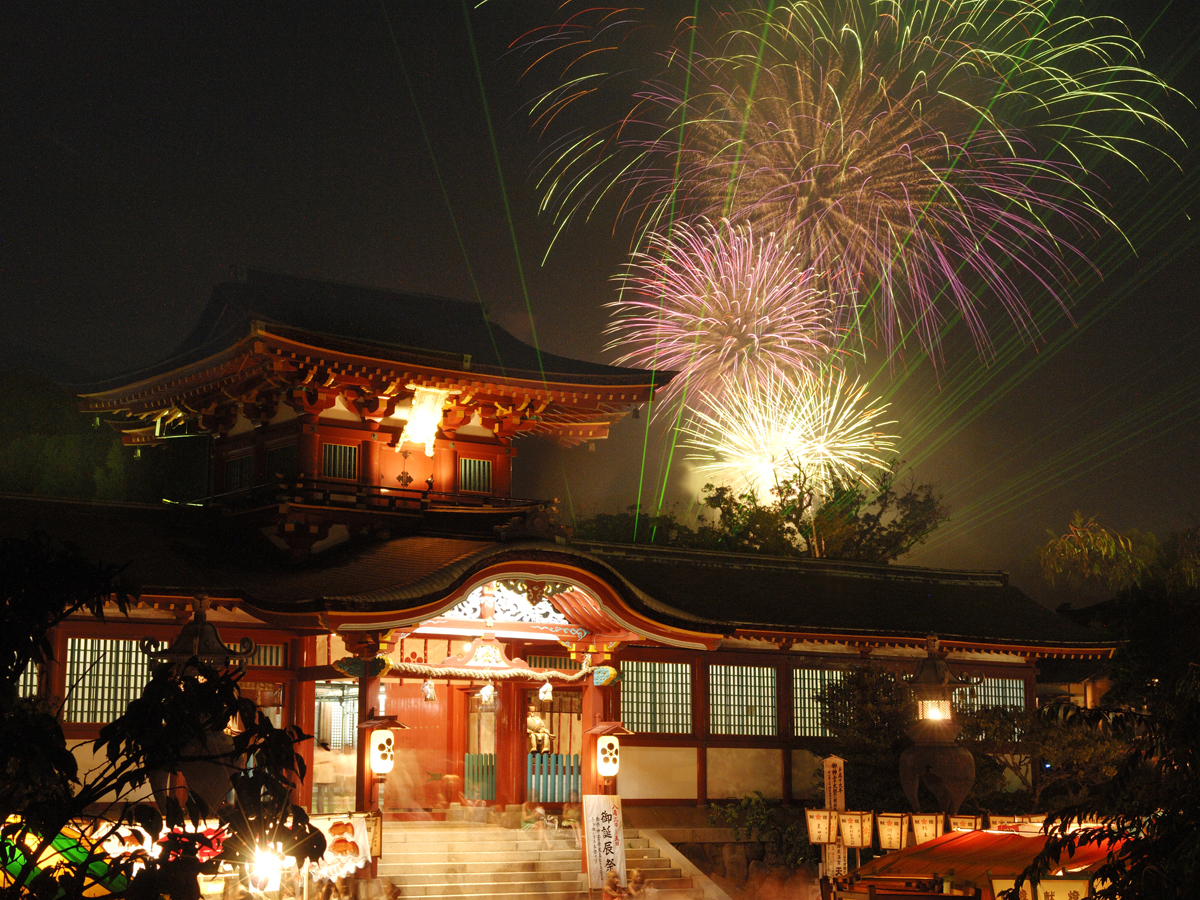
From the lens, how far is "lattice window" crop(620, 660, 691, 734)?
19.4m

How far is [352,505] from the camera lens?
19.1 metres

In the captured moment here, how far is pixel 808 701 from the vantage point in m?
20.7

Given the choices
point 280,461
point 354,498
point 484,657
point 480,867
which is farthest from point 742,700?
point 280,461

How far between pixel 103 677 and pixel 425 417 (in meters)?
6.26

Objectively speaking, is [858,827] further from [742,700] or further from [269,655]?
[269,655]

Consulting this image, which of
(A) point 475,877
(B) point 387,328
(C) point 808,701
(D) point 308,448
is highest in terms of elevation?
(B) point 387,328

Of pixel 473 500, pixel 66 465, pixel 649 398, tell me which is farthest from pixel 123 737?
pixel 66 465

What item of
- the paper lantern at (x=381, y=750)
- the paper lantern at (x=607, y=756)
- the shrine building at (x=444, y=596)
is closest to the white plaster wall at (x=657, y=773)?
the shrine building at (x=444, y=596)

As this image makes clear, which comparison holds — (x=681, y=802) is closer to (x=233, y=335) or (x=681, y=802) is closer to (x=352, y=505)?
(x=352, y=505)

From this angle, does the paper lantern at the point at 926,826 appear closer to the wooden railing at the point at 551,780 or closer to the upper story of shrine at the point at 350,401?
the wooden railing at the point at 551,780

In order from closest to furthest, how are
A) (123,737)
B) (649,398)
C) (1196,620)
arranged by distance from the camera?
1. (123,737)
2. (649,398)
3. (1196,620)

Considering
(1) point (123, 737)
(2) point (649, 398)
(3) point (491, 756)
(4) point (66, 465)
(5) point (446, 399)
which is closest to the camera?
(1) point (123, 737)

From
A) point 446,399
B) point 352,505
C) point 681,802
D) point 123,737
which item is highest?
point 446,399

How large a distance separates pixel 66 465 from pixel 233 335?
13563mm
